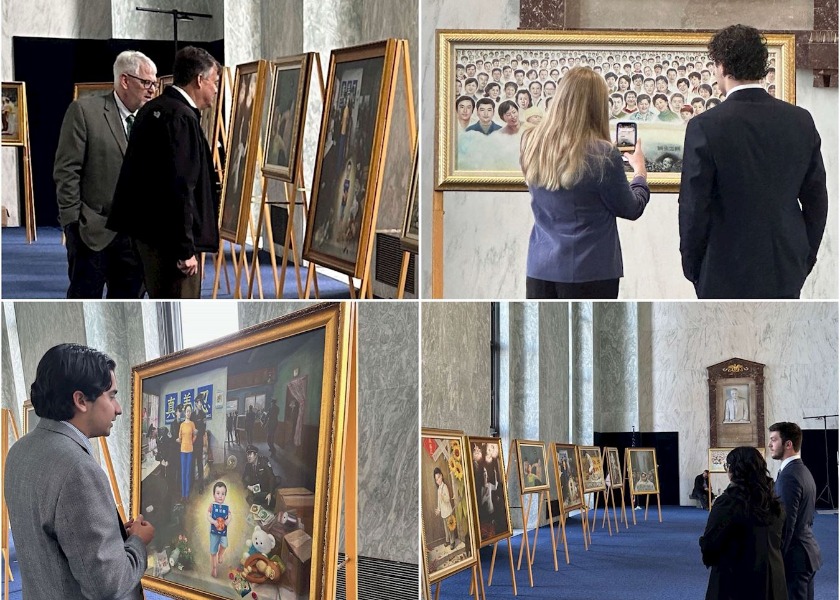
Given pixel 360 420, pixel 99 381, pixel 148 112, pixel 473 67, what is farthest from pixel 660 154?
pixel 99 381

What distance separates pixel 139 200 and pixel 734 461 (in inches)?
95.9

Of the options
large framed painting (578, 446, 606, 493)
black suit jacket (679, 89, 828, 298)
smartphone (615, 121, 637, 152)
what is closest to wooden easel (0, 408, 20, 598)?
large framed painting (578, 446, 606, 493)

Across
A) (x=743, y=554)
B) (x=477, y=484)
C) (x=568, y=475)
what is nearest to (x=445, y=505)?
(x=477, y=484)

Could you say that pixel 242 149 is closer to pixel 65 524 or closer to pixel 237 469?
pixel 237 469

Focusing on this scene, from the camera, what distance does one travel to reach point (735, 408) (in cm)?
398

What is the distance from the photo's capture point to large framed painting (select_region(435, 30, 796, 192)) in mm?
4414

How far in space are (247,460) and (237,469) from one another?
0.06 m

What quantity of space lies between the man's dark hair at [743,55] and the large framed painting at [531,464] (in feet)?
6.16

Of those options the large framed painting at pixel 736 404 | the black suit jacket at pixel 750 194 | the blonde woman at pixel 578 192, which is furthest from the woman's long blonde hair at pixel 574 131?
the large framed painting at pixel 736 404

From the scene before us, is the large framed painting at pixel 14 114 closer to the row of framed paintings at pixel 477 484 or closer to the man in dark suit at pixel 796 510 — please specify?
the row of framed paintings at pixel 477 484

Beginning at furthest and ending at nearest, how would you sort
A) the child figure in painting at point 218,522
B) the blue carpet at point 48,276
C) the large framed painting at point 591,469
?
1. the blue carpet at point 48,276
2. the large framed painting at point 591,469
3. the child figure in painting at point 218,522

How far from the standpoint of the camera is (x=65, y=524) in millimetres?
2621

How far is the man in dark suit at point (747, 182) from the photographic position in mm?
3346

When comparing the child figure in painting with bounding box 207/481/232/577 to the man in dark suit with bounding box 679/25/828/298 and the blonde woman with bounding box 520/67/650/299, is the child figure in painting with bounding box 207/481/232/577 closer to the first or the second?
the blonde woman with bounding box 520/67/650/299
